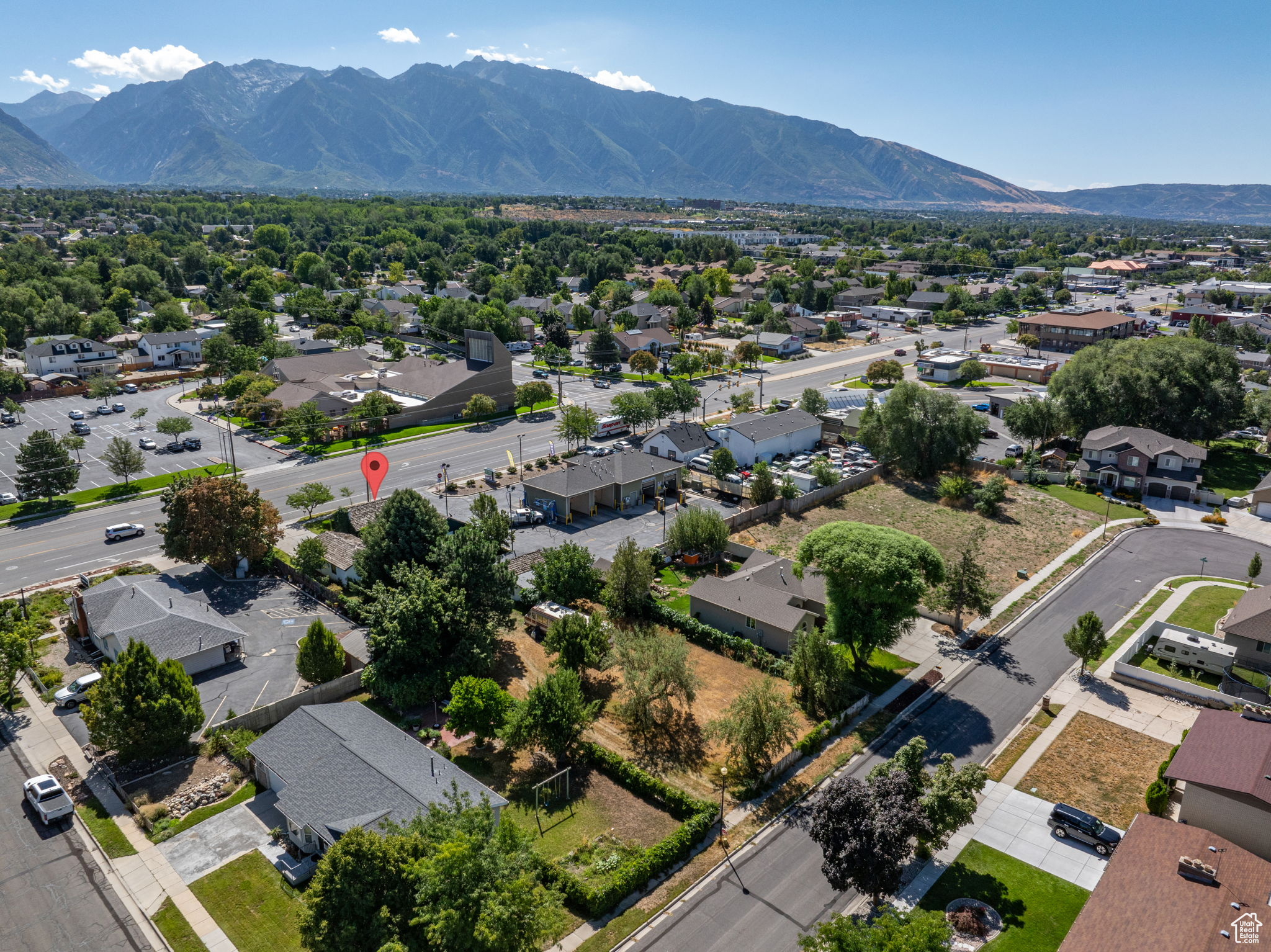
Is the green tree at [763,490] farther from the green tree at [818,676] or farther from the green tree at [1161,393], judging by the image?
the green tree at [1161,393]

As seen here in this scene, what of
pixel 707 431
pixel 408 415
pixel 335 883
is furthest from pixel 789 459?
pixel 335 883

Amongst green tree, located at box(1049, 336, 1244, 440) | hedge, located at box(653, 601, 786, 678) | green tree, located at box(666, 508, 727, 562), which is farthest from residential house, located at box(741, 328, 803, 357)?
hedge, located at box(653, 601, 786, 678)

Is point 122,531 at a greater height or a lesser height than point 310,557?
lesser

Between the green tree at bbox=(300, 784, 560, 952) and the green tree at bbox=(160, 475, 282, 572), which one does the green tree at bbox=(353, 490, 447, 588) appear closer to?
the green tree at bbox=(160, 475, 282, 572)

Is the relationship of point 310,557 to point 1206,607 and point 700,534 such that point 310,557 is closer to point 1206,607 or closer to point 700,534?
point 700,534

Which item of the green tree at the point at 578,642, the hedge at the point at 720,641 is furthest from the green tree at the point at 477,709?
the hedge at the point at 720,641

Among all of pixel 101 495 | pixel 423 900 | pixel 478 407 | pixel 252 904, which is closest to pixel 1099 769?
pixel 423 900
